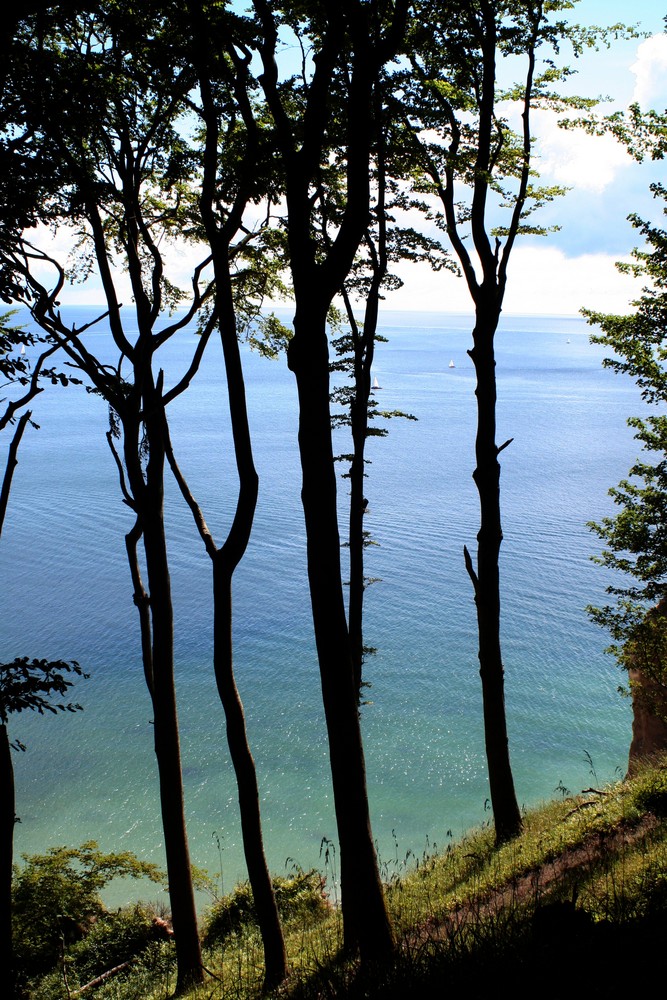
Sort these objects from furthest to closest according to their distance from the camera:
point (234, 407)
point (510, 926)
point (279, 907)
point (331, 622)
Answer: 1. point (279, 907)
2. point (234, 407)
3. point (331, 622)
4. point (510, 926)

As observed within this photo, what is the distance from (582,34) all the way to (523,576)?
2183cm

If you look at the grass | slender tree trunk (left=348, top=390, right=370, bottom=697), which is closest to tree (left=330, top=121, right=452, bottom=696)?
slender tree trunk (left=348, top=390, right=370, bottom=697)

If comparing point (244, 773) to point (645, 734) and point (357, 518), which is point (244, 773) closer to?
point (357, 518)

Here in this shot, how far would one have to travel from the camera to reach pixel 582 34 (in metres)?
9.73

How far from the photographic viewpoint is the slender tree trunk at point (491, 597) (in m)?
10.0

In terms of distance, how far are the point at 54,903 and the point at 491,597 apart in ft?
23.4

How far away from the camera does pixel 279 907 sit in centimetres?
1178

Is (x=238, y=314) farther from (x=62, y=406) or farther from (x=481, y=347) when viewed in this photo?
(x=62, y=406)

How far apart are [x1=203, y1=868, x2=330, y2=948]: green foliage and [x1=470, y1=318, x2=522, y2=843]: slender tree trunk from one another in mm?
3336

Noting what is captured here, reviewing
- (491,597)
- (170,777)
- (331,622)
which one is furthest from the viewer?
(491,597)

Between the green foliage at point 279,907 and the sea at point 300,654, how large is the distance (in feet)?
3.38

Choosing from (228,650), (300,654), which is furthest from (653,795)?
(300,654)

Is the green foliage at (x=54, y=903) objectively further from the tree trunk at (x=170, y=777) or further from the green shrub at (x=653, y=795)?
→ the green shrub at (x=653, y=795)

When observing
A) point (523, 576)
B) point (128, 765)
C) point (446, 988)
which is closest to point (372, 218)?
point (446, 988)
